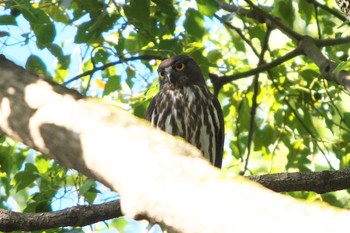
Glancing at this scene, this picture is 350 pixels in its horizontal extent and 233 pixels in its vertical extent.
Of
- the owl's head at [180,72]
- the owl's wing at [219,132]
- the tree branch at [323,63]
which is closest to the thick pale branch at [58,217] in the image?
the tree branch at [323,63]

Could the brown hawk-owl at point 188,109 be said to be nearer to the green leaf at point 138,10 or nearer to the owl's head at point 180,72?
the owl's head at point 180,72

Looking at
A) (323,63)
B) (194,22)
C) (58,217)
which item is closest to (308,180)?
(58,217)

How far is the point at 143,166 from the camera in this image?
1343mm

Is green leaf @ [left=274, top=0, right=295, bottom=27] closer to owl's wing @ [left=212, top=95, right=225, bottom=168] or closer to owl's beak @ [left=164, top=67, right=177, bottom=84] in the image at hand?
owl's wing @ [left=212, top=95, right=225, bottom=168]

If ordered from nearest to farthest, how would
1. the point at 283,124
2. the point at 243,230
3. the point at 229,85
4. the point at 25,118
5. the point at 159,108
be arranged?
1. the point at 243,230
2. the point at 25,118
3. the point at 159,108
4. the point at 283,124
5. the point at 229,85

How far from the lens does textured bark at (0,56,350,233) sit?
4.04 feet

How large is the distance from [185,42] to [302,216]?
449cm

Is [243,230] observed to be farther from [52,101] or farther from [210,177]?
[52,101]

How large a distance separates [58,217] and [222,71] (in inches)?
135

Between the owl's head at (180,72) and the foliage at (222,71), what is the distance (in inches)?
4.2

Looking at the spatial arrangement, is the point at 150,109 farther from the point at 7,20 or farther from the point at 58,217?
the point at 58,217

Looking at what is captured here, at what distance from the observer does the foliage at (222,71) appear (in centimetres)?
448

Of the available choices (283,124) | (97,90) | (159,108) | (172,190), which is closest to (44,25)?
(159,108)

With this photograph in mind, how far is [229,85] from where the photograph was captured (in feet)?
21.6
